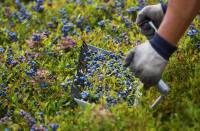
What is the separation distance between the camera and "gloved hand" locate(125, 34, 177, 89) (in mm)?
3436

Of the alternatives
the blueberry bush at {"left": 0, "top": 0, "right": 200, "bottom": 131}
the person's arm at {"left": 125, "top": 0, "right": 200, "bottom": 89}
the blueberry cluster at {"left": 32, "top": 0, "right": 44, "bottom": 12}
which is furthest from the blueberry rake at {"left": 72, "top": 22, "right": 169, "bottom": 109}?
the blueberry cluster at {"left": 32, "top": 0, "right": 44, "bottom": 12}

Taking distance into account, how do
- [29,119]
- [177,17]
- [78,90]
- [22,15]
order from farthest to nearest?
[22,15], [78,90], [29,119], [177,17]

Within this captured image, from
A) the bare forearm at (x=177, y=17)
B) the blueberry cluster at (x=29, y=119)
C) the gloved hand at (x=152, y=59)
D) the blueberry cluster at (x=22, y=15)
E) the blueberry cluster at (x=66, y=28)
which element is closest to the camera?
the bare forearm at (x=177, y=17)

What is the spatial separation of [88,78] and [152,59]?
90 centimetres

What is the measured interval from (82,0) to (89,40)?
1.34 metres

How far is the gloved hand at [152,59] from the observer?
3.44 metres

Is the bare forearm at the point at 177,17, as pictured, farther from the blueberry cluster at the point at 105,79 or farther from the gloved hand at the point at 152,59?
the blueberry cluster at the point at 105,79

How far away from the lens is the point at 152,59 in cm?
343

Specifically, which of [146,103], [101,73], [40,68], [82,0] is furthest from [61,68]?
[82,0]

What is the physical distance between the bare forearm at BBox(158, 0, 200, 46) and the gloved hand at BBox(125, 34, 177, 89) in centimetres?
5

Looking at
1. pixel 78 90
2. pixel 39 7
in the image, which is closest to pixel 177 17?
pixel 78 90

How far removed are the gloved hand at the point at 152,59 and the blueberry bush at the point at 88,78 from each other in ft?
1.00

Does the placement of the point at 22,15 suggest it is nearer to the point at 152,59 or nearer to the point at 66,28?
the point at 66,28

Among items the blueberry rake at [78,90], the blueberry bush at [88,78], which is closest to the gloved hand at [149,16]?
the blueberry rake at [78,90]
